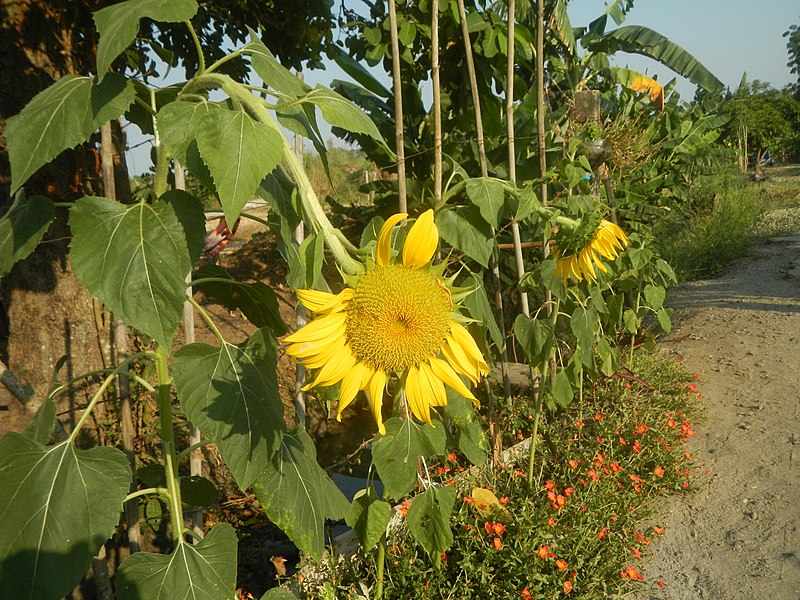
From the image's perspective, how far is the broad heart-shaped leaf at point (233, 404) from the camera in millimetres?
1013

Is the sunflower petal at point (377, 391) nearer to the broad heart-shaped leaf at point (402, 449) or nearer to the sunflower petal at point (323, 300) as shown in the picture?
the sunflower petal at point (323, 300)

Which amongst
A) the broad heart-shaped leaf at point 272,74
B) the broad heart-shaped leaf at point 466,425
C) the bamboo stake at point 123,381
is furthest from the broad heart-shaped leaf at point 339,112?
the bamboo stake at point 123,381

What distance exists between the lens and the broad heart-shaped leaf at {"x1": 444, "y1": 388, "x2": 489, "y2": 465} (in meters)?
1.88

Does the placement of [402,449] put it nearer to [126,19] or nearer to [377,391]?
[377,391]

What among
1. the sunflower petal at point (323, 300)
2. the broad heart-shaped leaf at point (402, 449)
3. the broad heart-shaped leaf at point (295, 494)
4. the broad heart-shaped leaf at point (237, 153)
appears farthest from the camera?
the broad heart-shaped leaf at point (402, 449)

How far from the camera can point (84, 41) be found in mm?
2182

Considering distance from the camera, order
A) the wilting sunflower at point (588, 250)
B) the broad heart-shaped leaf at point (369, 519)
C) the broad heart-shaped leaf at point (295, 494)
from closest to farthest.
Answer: the broad heart-shaped leaf at point (295, 494) < the broad heart-shaped leaf at point (369, 519) < the wilting sunflower at point (588, 250)

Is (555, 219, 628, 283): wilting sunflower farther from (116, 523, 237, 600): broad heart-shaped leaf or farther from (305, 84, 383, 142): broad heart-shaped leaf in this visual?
(116, 523, 237, 600): broad heart-shaped leaf

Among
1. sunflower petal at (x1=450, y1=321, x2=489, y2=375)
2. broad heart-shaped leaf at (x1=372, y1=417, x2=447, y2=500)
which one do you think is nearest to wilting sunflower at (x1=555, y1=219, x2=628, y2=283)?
broad heart-shaped leaf at (x1=372, y1=417, x2=447, y2=500)

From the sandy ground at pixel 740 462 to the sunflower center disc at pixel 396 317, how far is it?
1.93 metres

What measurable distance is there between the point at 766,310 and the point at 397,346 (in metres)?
5.30

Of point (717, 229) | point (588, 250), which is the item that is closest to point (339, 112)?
point (588, 250)

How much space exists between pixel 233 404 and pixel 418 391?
300 mm

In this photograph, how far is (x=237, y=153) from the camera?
80 cm
